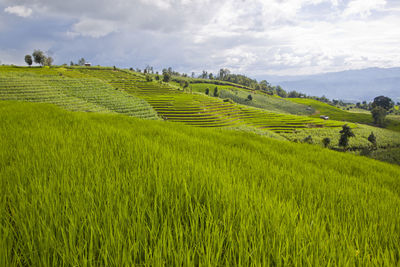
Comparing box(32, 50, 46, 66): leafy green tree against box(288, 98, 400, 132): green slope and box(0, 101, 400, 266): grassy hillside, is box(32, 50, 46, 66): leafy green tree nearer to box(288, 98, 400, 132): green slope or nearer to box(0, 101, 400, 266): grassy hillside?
box(0, 101, 400, 266): grassy hillside

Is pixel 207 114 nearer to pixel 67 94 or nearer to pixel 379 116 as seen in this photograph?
pixel 67 94

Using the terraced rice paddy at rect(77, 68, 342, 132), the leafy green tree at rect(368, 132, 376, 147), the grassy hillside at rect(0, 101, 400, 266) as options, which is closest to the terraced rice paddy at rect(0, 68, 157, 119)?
the terraced rice paddy at rect(77, 68, 342, 132)

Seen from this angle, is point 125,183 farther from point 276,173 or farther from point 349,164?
point 349,164

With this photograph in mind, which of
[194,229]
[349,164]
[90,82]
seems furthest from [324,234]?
[90,82]

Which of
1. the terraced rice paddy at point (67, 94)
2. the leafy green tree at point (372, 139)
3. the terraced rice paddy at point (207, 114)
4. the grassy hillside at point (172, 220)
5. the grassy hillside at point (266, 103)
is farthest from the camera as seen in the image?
the grassy hillside at point (266, 103)

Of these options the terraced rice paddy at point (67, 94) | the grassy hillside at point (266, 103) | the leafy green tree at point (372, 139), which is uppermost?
the grassy hillside at point (266, 103)

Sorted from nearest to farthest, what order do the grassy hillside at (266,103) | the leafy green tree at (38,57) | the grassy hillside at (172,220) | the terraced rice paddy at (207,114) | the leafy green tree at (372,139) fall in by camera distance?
the grassy hillside at (172,220) < the terraced rice paddy at (207,114) < the leafy green tree at (372,139) < the leafy green tree at (38,57) < the grassy hillside at (266,103)

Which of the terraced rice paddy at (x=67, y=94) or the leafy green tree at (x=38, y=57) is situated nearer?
the terraced rice paddy at (x=67, y=94)

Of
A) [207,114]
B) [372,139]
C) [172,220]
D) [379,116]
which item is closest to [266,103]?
[379,116]

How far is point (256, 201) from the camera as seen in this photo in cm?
138

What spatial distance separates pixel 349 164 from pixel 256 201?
4109 mm

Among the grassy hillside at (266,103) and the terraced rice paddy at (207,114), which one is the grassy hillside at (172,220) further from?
the grassy hillside at (266,103)

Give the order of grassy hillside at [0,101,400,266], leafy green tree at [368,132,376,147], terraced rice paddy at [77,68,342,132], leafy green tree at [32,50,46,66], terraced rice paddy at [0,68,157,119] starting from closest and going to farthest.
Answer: grassy hillside at [0,101,400,266], terraced rice paddy at [0,68,157,119], terraced rice paddy at [77,68,342,132], leafy green tree at [368,132,376,147], leafy green tree at [32,50,46,66]

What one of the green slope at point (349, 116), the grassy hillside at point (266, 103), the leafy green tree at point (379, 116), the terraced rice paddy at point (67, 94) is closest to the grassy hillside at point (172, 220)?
the terraced rice paddy at point (67, 94)
